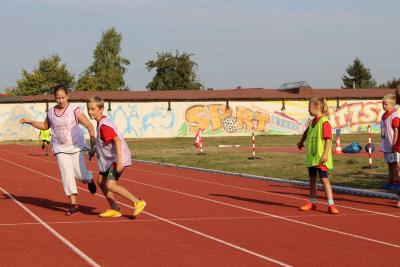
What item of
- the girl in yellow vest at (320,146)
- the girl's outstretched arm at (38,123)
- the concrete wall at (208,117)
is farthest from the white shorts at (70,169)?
the concrete wall at (208,117)

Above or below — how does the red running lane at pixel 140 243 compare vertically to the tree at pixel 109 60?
below

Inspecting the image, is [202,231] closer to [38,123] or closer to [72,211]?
[72,211]

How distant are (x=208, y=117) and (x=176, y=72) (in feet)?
141

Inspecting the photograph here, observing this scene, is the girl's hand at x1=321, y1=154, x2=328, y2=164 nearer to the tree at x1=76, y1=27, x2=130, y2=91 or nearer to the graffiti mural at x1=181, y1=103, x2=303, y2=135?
the graffiti mural at x1=181, y1=103, x2=303, y2=135

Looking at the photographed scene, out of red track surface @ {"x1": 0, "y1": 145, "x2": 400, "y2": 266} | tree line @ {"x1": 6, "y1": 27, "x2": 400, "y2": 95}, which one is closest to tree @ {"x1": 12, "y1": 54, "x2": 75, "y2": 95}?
tree line @ {"x1": 6, "y1": 27, "x2": 400, "y2": 95}

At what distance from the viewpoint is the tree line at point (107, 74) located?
91812 millimetres

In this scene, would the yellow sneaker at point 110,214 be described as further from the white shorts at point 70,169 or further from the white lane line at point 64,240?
the white lane line at point 64,240

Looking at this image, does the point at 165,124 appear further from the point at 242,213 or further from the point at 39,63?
the point at 242,213

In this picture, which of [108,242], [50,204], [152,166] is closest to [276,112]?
[152,166]

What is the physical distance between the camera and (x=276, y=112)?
61.0 meters

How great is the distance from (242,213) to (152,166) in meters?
13.7

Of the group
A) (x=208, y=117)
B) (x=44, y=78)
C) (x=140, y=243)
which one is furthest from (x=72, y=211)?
(x=44, y=78)

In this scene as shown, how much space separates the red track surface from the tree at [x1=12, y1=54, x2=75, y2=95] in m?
78.7

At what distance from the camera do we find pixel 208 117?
59.6 m
